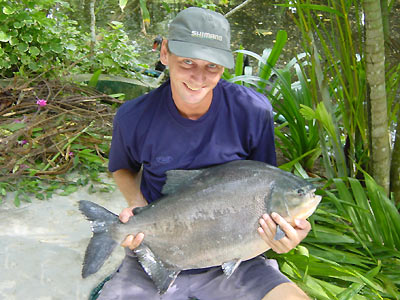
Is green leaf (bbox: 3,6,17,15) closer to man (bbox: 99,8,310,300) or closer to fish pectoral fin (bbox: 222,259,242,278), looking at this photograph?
man (bbox: 99,8,310,300)

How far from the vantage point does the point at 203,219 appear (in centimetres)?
203

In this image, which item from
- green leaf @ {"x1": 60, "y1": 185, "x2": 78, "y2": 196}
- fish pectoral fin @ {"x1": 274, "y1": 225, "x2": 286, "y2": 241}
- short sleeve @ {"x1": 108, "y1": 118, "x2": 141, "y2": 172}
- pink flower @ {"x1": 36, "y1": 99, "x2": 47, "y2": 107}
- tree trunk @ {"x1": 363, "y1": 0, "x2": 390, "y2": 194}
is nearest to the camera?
fish pectoral fin @ {"x1": 274, "y1": 225, "x2": 286, "y2": 241}

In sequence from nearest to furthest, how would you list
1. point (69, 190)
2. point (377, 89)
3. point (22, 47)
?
point (377, 89), point (69, 190), point (22, 47)

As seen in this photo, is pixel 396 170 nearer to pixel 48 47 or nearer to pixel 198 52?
pixel 198 52

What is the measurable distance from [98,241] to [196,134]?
635 mm

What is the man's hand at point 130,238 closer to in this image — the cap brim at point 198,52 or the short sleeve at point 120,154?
the short sleeve at point 120,154

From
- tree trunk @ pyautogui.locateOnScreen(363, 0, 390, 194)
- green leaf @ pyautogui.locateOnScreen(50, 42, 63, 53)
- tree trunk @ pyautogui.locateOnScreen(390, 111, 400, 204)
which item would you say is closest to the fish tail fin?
tree trunk @ pyautogui.locateOnScreen(363, 0, 390, 194)

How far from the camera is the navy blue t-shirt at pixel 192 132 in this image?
2209 mm

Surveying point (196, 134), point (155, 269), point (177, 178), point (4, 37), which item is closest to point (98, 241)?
point (155, 269)

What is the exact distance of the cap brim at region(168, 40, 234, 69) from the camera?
204 cm

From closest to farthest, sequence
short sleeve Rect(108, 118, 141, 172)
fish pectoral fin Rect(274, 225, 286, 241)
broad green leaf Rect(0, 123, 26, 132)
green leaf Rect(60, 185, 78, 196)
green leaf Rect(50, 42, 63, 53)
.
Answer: fish pectoral fin Rect(274, 225, 286, 241) < short sleeve Rect(108, 118, 141, 172) < green leaf Rect(60, 185, 78, 196) < broad green leaf Rect(0, 123, 26, 132) < green leaf Rect(50, 42, 63, 53)

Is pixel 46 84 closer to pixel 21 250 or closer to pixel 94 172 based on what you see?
pixel 94 172

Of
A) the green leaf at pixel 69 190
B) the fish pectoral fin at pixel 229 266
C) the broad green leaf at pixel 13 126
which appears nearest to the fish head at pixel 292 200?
the fish pectoral fin at pixel 229 266

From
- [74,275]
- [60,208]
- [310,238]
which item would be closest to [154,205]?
[74,275]
